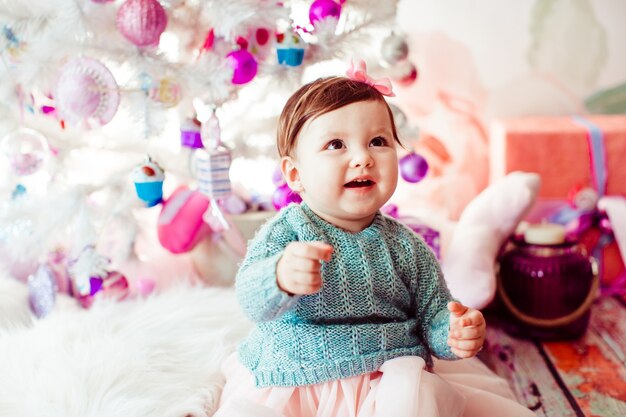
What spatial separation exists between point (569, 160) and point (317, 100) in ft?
3.31

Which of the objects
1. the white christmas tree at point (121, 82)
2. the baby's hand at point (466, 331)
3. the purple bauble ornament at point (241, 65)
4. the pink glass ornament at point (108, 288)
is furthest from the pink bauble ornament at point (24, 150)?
the baby's hand at point (466, 331)

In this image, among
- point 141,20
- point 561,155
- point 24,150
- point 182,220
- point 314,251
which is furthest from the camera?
point 561,155

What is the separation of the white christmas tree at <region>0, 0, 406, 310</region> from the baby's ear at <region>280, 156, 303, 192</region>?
0.35 meters

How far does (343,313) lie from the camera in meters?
0.80

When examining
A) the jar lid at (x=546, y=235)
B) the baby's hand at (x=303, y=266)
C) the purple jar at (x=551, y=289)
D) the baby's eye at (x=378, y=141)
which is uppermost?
the baby's eye at (x=378, y=141)

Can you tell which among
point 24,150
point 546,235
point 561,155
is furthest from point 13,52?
point 561,155

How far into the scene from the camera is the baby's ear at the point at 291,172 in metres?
0.84

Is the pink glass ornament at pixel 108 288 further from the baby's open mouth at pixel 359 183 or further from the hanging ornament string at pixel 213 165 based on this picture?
the baby's open mouth at pixel 359 183

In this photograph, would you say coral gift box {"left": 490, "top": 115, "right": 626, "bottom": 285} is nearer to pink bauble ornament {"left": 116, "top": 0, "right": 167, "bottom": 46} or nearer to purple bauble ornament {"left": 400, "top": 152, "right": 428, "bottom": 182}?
purple bauble ornament {"left": 400, "top": 152, "right": 428, "bottom": 182}

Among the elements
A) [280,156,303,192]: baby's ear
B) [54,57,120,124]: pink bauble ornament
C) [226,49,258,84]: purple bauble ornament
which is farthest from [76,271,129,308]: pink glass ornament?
[280,156,303,192]: baby's ear

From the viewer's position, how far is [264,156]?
1.36 metres

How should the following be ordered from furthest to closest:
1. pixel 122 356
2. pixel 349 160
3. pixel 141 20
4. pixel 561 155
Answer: pixel 561 155, pixel 141 20, pixel 122 356, pixel 349 160

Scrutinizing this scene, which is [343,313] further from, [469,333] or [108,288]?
[108,288]

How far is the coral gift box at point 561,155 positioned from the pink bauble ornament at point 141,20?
90cm
